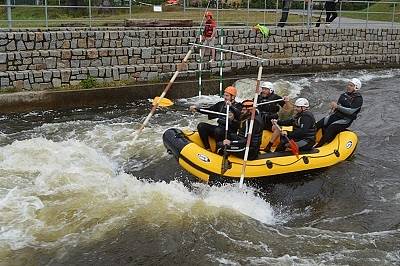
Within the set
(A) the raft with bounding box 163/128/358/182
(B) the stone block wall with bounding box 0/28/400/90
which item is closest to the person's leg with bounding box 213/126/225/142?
(A) the raft with bounding box 163/128/358/182

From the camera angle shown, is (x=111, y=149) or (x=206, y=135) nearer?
(x=206, y=135)

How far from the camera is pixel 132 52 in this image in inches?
565

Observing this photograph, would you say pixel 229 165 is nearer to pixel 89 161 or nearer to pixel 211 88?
pixel 89 161

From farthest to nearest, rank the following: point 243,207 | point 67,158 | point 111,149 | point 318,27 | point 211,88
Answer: point 318,27 < point 211,88 < point 111,149 < point 67,158 < point 243,207

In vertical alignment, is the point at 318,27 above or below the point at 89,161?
above

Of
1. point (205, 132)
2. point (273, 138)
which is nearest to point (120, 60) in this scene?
point (205, 132)

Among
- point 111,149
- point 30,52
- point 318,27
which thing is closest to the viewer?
point 111,149

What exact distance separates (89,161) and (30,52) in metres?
5.04

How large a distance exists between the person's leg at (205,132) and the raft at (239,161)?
0.38 feet

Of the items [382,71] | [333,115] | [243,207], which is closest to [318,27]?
[382,71]

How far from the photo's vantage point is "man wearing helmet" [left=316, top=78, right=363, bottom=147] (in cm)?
949

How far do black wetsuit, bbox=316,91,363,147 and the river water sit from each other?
25.6 inches

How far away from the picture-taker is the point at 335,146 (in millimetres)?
8969

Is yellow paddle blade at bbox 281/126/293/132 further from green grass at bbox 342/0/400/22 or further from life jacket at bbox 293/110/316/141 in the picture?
green grass at bbox 342/0/400/22
